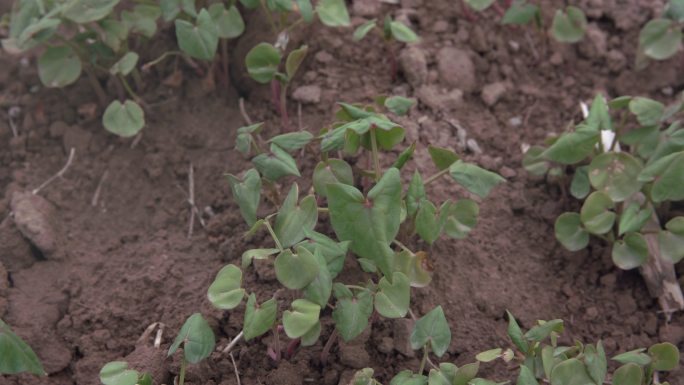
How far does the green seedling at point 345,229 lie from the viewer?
1625mm

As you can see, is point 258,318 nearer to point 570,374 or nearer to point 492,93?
point 570,374

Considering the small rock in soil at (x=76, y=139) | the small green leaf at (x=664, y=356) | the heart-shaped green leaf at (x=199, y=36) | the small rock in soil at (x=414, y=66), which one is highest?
the heart-shaped green leaf at (x=199, y=36)

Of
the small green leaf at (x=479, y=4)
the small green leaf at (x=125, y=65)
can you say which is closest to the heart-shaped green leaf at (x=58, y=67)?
the small green leaf at (x=125, y=65)

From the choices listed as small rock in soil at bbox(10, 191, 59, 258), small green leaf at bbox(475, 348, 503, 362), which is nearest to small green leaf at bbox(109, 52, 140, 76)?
small rock in soil at bbox(10, 191, 59, 258)

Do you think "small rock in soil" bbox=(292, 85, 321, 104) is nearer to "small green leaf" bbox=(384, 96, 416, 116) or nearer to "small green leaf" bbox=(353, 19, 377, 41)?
"small green leaf" bbox=(353, 19, 377, 41)

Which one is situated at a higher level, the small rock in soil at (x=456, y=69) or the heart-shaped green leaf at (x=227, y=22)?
the heart-shaped green leaf at (x=227, y=22)

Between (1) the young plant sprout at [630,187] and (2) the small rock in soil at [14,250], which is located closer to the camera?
(1) the young plant sprout at [630,187]

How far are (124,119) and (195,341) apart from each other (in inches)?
30.1

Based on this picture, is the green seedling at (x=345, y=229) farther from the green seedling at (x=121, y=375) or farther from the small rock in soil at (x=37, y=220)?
the small rock in soil at (x=37, y=220)

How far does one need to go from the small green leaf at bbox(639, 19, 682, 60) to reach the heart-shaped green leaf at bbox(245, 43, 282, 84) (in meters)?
1.07

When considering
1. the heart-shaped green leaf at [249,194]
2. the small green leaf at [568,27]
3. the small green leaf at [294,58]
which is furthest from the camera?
the small green leaf at [568,27]

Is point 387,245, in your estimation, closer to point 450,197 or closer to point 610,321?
point 450,197

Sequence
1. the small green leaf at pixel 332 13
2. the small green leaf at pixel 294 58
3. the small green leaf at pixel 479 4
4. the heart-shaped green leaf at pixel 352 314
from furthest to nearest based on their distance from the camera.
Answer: the small green leaf at pixel 479 4, the small green leaf at pixel 332 13, the small green leaf at pixel 294 58, the heart-shaped green leaf at pixel 352 314

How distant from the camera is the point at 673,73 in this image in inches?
98.4
